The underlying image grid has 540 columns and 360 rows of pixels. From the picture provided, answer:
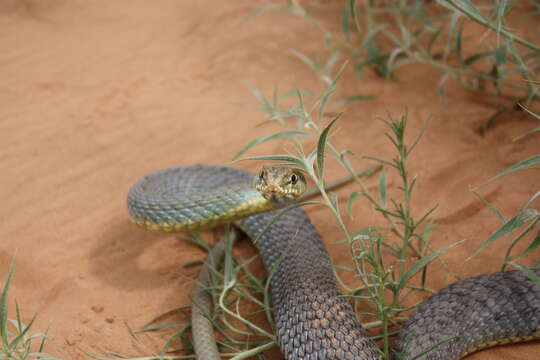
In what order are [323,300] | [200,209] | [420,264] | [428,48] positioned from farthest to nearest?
[428,48] → [200,209] → [323,300] → [420,264]

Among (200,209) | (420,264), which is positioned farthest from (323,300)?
(200,209)

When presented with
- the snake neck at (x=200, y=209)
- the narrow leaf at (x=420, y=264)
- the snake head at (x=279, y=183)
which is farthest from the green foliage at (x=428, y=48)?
the narrow leaf at (x=420, y=264)

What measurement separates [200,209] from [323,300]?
1041 millimetres

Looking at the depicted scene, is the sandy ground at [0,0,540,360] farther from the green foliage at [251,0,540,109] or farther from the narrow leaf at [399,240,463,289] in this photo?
the narrow leaf at [399,240,463,289]

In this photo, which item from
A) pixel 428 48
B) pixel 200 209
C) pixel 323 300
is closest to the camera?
pixel 323 300

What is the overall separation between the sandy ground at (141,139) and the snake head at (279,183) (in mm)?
926

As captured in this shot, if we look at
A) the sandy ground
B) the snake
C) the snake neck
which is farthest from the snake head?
the sandy ground

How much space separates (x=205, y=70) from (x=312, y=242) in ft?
10.2

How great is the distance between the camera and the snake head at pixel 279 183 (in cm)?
276

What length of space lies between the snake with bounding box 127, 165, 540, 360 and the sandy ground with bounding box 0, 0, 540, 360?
0.21 meters

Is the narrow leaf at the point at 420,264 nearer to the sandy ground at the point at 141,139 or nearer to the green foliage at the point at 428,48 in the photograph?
the sandy ground at the point at 141,139

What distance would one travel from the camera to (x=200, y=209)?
10.9 ft

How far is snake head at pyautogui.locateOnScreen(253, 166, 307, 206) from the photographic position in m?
2.76

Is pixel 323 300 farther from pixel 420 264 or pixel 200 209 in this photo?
pixel 200 209
